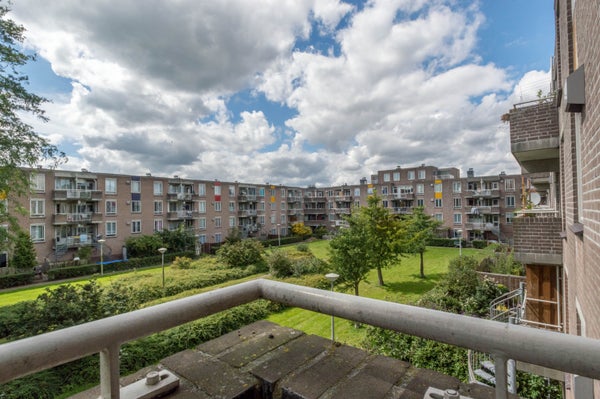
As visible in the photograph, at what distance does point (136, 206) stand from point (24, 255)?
9.69 meters

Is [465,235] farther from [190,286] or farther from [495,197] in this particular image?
[190,286]

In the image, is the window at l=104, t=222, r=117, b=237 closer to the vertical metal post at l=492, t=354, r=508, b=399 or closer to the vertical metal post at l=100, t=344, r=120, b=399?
the vertical metal post at l=100, t=344, r=120, b=399

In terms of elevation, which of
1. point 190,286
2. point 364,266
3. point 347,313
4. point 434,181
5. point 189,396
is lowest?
point 190,286

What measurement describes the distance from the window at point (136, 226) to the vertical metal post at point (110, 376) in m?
33.6

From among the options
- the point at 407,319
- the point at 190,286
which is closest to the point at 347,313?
the point at 407,319

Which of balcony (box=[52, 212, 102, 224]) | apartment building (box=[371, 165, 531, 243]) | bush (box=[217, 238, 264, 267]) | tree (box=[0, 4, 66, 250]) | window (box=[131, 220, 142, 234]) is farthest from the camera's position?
apartment building (box=[371, 165, 531, 243])

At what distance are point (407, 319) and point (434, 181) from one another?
42.8 meters

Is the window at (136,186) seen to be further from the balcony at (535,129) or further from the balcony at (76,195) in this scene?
the balcony at (535,129)

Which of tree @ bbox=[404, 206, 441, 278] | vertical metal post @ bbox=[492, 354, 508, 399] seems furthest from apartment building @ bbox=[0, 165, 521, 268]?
vertical metal post @ bbox=[492, 354, 508, 399]

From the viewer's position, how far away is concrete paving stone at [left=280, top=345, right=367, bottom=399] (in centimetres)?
122

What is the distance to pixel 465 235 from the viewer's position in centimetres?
3728

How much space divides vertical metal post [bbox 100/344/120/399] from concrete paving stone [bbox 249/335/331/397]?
0.54 meters

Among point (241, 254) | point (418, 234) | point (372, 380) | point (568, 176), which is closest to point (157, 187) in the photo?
point (241, 254)

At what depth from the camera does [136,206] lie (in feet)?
101
